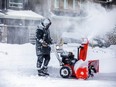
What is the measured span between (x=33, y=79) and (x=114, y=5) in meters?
16.2

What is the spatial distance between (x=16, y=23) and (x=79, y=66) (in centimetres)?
1786

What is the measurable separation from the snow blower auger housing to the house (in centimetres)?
1661

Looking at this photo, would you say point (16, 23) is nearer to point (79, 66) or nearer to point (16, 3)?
point (16, 3)

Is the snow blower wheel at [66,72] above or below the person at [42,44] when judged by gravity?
below

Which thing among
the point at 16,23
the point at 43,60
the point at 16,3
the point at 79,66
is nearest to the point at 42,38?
the point at 43,60

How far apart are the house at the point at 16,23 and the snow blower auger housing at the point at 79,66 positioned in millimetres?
16614

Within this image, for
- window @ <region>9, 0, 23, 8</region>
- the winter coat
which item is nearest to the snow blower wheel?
the winter coat

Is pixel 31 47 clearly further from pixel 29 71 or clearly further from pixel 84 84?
pixel 84 84

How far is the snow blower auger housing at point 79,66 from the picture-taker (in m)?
9.58

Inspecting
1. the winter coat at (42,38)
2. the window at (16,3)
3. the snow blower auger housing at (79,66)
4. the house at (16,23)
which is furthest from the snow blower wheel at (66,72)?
the window at (16,3)

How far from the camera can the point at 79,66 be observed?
9.61m

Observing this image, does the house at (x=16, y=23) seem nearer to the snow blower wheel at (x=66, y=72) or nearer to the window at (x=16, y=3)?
the window at (x=16, y=3)

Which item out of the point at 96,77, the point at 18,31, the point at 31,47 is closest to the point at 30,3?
the point at 18,31

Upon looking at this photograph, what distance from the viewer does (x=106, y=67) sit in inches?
508
